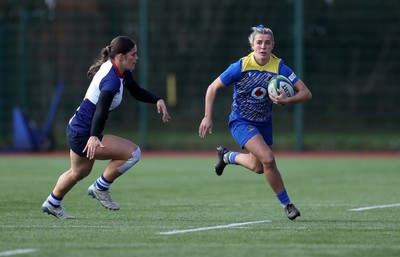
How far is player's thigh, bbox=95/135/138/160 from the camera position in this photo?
9.87 m

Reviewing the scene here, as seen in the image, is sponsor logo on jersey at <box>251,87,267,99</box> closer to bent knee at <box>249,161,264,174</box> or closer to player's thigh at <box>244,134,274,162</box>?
player's thigh at <box>244,134,274,162</box>

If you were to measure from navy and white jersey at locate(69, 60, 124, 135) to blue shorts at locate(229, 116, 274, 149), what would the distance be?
1.36 meters

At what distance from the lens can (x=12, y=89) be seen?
84.3 feet

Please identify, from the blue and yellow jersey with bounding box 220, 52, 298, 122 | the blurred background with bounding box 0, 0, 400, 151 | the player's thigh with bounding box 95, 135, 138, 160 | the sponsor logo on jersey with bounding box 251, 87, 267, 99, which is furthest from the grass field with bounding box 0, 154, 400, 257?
the blurred background with bounding box 0, 0, 400, 151

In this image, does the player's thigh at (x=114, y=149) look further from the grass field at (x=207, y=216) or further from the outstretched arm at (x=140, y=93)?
the grass field at (x=207, y=216)

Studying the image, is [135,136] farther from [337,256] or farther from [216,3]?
[337,256]

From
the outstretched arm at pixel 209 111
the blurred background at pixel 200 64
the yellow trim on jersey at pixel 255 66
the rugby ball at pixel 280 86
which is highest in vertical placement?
the yellow trim on jersey at pixel 255 66

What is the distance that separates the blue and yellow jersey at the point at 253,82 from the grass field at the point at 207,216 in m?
1.10

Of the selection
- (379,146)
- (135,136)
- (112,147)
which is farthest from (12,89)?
(112,147)

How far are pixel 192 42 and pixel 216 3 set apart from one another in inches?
46.2

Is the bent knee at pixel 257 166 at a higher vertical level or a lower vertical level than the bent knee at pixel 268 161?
lower

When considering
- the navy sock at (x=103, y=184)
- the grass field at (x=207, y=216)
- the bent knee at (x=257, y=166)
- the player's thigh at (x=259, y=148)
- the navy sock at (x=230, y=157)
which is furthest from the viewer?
the navy sock at (x=230, y=157)

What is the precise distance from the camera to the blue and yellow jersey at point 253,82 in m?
10.2

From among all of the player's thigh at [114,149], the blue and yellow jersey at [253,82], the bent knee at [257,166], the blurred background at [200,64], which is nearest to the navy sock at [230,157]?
the bent knee at [257,166]
